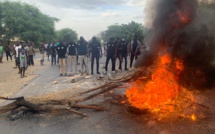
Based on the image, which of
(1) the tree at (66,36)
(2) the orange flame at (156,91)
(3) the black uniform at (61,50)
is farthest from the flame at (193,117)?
(1) the tree at (66,36)

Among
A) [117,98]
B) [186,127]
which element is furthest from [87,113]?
[186,127]

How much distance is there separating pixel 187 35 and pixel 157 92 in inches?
78.4

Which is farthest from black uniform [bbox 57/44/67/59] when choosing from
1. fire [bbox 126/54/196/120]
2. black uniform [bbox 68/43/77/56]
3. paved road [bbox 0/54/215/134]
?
fire [bbox 126/54/196/120]

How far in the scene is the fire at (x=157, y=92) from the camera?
5.92 m

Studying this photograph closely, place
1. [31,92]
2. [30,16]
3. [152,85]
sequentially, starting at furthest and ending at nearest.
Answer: [30,16] < [31,92] < [152,85]

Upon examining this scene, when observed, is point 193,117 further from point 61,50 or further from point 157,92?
point 61,50

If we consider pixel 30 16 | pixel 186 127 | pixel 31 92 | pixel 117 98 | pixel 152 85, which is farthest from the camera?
pixel 30 16

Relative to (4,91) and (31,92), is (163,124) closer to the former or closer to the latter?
(31,92)

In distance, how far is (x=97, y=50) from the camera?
13102 mm

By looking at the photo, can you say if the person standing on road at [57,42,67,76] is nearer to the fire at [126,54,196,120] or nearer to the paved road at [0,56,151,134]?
the paved road at [0,56,151,134]

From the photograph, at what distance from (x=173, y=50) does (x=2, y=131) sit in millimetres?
4810

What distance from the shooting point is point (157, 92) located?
610 centimetres

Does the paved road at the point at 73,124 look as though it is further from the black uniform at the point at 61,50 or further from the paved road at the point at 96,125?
the black uniform at the point at 61,50

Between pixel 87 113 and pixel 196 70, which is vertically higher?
pixel 196 70
